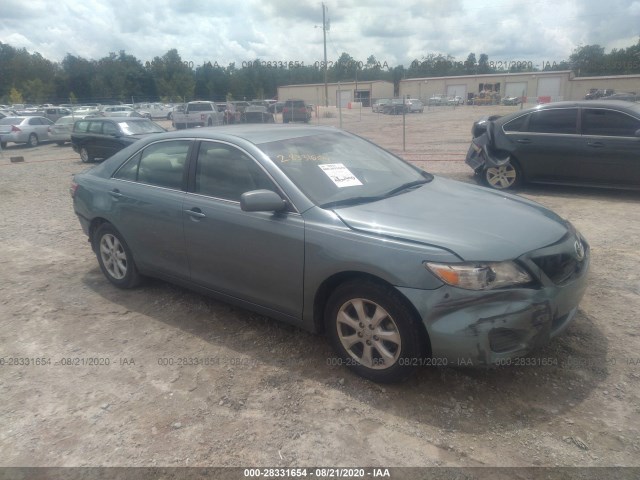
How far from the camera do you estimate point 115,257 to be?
4785mm

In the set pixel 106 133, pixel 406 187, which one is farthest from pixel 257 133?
pixel 106 133

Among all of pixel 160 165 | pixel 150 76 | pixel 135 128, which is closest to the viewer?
pixel 160 165

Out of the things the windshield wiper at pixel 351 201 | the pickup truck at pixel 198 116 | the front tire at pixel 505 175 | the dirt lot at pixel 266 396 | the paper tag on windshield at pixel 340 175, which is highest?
the pickup truck at pixel 198 116

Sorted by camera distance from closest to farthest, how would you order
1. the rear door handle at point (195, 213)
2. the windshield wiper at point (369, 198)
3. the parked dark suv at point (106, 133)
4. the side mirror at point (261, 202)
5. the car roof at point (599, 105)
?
1. the side mirror at point (261, 202)
2. the windshield wiper at point (369, 198)
3. the rear door handle at point (195, 213)
4. the car roof at point (599, 105)
5. the parked dark suv at point (106, 133)

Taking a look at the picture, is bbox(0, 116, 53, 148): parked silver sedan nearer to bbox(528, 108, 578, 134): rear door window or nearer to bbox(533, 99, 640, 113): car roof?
bbox(528, 108, 578, 134): rear door window

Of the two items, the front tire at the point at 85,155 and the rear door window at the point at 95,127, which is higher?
the rear door window at the point at 95,127

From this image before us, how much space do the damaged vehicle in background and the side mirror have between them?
651 cm

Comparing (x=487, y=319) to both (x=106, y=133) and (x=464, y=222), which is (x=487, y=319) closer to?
(x=464, y=222)

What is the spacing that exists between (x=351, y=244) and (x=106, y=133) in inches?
555

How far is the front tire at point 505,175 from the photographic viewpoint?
8688 millimetres

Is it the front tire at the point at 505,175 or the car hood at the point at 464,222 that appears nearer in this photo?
the car hood at the point at 464,222

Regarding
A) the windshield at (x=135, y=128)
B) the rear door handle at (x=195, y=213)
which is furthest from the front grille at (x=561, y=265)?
the windshield at (x=135, y=128)

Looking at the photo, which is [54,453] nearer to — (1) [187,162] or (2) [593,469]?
(1) [187,162]

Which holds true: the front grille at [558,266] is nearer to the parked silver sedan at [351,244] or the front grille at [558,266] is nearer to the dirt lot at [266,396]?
the parked silver sedan at [351,244]
